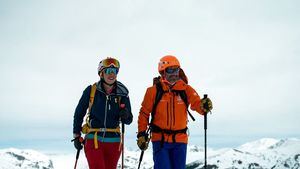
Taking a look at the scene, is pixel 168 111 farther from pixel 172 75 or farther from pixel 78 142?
pixel 78 142

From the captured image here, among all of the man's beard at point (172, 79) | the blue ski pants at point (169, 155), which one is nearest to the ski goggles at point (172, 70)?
the man's beard at point (172, 79)

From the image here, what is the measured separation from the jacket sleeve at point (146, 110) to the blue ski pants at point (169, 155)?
0.56 meters

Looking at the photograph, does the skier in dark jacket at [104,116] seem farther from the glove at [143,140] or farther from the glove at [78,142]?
the glove at [143,140]

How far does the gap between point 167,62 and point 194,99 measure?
1286 mm

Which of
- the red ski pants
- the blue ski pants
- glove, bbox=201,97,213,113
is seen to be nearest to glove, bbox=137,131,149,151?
the blue ski pants

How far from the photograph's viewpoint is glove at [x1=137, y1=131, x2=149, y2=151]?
465 inches

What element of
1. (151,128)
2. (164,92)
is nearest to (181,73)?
(164,92)

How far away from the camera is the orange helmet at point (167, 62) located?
40.3ft

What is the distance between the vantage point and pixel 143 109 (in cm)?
1214

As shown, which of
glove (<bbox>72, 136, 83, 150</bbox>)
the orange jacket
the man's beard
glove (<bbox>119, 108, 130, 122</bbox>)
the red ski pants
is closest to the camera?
the red ski pants

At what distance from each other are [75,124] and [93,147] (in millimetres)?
924

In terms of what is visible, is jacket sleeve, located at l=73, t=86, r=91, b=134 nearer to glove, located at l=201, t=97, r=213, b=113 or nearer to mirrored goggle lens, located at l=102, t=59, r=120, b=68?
mirrored goggle lens, located at l=102, t=59, r=120, b=68

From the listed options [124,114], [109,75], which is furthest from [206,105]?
[109,75]

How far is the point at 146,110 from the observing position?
12.1 meters
